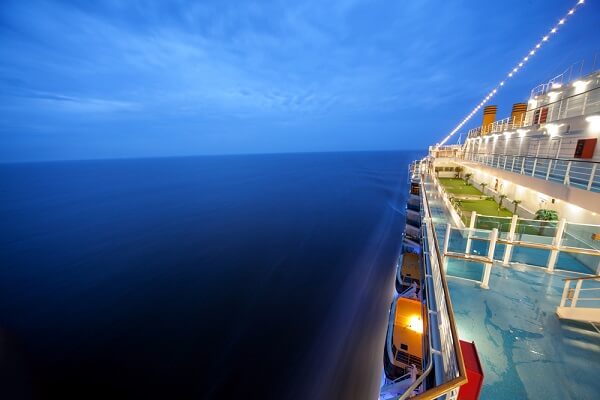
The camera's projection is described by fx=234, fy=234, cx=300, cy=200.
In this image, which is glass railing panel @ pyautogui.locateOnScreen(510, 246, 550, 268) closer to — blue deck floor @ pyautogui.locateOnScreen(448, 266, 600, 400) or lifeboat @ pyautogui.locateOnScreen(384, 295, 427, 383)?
blue deck floor @ pyautogui.locateOnScreen(448, 266, 600, 400)

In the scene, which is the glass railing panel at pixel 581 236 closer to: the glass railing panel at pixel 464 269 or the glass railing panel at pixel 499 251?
A: the glass railing panel at pixel 499 251

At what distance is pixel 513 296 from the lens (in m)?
6.47

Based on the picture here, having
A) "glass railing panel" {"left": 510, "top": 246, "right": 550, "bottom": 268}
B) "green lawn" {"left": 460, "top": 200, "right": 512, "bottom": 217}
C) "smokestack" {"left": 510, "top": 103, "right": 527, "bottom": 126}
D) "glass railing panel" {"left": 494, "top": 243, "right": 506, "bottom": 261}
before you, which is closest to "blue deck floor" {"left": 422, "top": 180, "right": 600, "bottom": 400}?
"glass railing panel" {"left": 510, "top": 246, "right": 550, "bottom": 268}

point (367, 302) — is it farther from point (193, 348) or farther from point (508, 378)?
point (508, 378)

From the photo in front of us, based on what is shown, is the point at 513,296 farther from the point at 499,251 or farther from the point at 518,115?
the point at 518,115

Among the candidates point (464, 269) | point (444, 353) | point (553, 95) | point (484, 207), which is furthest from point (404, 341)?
point (553, 95)

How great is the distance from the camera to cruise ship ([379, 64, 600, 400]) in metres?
3.86

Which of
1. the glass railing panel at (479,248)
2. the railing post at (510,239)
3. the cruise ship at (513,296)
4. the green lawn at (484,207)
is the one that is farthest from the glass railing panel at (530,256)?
the green lawn at (484,207)

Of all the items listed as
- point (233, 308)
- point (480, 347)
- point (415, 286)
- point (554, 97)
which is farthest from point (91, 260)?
point (554, 97)

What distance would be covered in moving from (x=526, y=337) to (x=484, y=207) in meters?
11.6

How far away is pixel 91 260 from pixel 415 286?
26.1 meters

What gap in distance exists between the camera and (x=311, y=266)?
19.5m

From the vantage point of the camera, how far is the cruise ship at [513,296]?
3861mm

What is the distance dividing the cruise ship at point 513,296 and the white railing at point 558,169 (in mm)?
92
